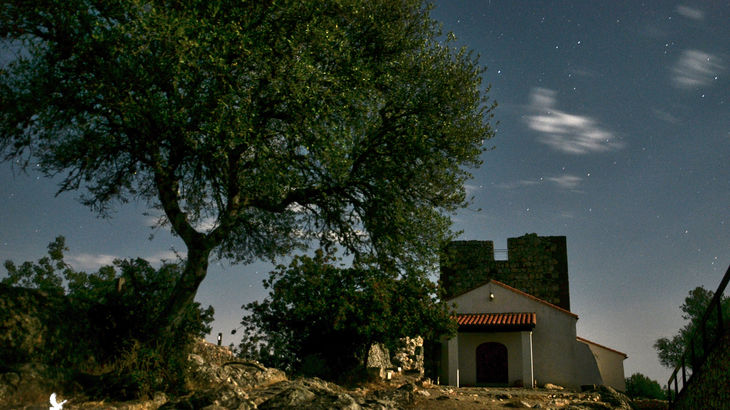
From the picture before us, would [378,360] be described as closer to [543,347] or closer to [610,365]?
[543,347]

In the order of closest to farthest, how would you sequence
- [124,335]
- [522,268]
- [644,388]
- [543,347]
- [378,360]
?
[124,335] → [378,360] → [543,347] → [644,388] → [522,268]

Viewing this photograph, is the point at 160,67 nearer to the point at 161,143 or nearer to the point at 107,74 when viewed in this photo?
the point at 107,74

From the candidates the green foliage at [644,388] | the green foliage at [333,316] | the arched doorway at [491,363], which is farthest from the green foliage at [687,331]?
the green foliage at [333,316]

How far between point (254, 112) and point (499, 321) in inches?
832

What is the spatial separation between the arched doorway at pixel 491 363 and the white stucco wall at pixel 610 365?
4656mm

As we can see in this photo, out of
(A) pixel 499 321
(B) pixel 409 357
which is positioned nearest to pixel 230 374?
(B) pixel 409 357

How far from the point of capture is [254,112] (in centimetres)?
1333

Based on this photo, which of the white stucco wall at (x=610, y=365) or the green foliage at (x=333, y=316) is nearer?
the green foliage at (x=333, y=316)

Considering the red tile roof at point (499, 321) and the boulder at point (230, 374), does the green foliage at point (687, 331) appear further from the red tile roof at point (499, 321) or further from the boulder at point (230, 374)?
the boulder at point (230, 374)

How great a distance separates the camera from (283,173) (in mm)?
13945

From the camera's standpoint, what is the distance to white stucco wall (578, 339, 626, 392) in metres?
31.1

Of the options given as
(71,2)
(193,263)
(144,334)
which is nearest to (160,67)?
(71,2)

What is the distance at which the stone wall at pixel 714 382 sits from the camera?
10.4 m

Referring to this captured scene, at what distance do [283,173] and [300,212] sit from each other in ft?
14.5
